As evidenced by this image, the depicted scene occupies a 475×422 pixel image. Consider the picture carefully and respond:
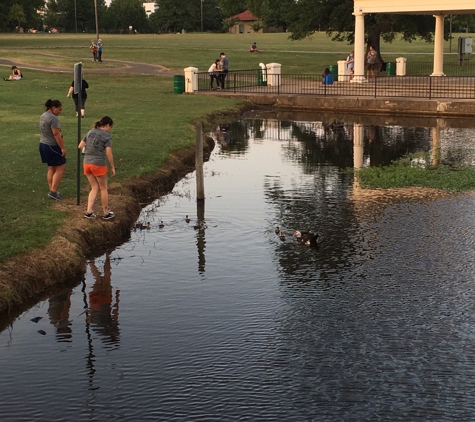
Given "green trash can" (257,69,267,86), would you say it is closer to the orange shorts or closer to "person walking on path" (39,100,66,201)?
"person walking on path" (39,100,66,201)

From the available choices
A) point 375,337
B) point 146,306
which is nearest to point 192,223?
point 146,306

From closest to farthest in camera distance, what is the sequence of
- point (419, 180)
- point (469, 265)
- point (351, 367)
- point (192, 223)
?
point (351, 367) → point (469, 265) → point (192, 223) → point (419, 180)

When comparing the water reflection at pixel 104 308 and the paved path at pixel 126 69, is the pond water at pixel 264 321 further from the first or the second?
the paved path at pixel 126 69

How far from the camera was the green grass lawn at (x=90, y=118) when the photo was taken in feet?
47.8

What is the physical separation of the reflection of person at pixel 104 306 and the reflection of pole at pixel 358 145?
432 inches

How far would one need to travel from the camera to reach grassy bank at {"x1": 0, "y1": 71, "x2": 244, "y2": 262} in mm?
14164

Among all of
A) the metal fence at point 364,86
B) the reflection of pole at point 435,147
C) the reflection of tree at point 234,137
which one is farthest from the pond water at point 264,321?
the metal fence at point 364,86

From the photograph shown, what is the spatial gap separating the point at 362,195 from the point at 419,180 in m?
2.12

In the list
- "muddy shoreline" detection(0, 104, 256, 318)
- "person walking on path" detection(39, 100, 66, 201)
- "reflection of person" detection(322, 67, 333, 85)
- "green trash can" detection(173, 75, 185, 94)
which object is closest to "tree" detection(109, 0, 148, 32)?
"reflection of person" detection(322, 67, 333, 85)

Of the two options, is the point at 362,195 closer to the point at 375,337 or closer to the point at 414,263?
the point at 414,263

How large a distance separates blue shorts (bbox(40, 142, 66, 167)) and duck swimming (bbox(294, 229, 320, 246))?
14.8ft

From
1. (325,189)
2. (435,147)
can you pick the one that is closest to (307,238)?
(325,189)

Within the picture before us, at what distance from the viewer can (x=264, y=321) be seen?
1073 centimetres

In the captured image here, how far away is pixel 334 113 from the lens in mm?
35844
